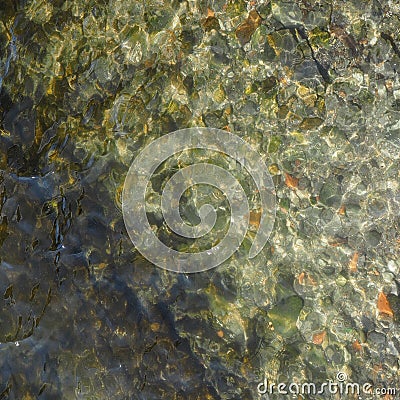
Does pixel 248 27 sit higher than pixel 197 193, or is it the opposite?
pixel 248 27

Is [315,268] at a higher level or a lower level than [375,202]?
lower

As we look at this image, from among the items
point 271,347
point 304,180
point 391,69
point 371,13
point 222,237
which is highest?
point 371,13

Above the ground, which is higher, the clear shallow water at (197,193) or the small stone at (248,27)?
the small stone at (248,27)

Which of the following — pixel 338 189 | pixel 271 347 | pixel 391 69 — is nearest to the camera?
pixel 391 69

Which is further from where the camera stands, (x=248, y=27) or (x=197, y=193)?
(x=197, y=193)

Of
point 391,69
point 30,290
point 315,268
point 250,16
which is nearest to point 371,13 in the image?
point 391,69

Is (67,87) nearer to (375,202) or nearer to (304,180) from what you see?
(304,180)

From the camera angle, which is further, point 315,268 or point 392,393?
point 315,268

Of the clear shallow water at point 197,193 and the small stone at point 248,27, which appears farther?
the small stone at point 248,27
